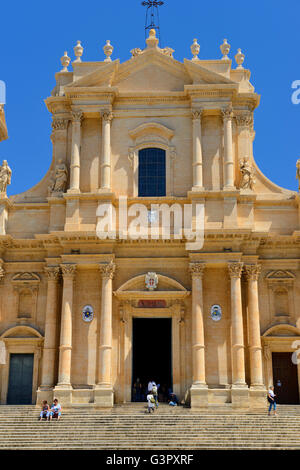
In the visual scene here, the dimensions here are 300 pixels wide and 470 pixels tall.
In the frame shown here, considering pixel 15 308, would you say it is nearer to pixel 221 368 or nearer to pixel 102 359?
pixel 102 359

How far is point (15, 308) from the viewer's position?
1208 inches

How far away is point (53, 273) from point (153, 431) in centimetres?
954

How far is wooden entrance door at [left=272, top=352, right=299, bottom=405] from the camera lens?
97.1 ft

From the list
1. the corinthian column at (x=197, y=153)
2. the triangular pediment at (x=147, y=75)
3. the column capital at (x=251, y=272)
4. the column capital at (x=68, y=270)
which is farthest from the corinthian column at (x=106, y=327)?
the triangular pediment at (x=147, y=75)

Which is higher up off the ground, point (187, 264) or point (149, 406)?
point (187, 264)

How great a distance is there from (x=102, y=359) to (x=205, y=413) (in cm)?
506

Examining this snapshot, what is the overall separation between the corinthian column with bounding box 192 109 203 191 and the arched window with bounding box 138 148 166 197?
1682 millimetres

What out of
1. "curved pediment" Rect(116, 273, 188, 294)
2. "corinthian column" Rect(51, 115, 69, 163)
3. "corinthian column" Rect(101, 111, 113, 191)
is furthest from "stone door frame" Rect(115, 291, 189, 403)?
"corinthian column" Rect(51, 115, 69, 163)

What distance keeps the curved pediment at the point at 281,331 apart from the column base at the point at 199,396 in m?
3.94

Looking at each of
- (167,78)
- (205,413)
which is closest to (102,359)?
(205,413)

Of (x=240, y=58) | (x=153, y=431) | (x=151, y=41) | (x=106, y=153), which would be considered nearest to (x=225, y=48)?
(x=240, y=58)

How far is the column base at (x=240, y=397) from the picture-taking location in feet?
90.8

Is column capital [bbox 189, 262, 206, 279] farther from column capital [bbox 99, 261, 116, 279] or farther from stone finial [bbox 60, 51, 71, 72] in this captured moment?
stone finial [bbox 60, 51, 71, 72]

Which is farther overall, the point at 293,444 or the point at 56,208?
the point at 56,208
